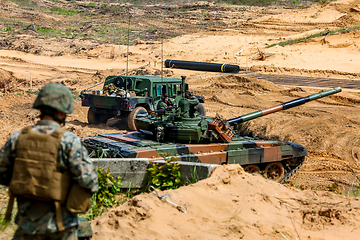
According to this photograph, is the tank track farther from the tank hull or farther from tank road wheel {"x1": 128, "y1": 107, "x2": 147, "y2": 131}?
tank road wheel {"x1": 128, "y1": 107, "x2": 147, "y2": 131}

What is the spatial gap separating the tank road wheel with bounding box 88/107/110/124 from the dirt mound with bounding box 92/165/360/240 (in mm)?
7918

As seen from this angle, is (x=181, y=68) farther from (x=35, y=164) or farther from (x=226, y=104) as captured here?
(x=35, y=164)

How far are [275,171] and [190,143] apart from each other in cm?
242

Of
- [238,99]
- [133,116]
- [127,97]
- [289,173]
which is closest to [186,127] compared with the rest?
[289,173]

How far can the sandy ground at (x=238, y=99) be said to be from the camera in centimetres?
479

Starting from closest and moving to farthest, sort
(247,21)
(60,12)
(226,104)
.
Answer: (226,104) → (247,21) → (60,12)

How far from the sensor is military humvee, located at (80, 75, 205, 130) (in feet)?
39.6

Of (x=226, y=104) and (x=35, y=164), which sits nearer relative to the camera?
(x=35, y=164)

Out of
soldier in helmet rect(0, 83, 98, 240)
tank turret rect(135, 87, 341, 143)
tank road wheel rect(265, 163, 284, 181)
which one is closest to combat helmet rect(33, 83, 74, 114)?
soldier in helmet rect(0, 83, 98, 240)

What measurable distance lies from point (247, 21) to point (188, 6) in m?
11.0

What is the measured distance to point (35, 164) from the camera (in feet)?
9.25

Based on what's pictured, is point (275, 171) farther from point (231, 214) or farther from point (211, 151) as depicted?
point (231, 214)

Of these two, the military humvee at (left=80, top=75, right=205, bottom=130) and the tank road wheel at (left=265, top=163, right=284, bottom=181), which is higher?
the military humvee at (left=80, top=75, right=205, bottom=130)

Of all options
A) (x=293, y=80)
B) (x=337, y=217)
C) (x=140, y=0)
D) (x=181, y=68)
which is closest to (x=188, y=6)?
(x=140, y=0)
